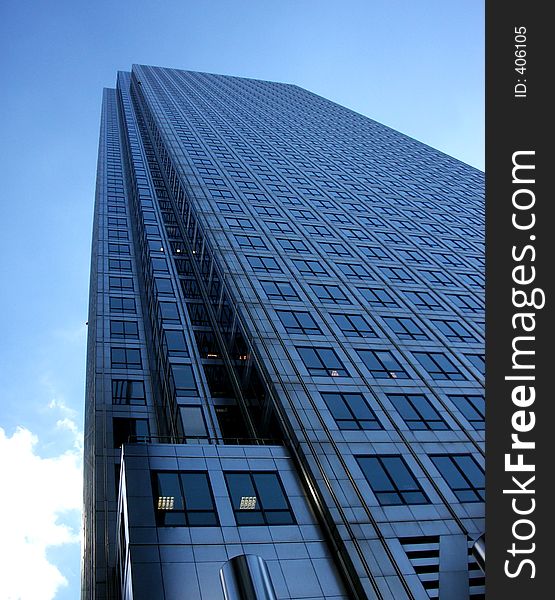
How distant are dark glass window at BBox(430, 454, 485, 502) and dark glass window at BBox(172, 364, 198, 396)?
64.4ft

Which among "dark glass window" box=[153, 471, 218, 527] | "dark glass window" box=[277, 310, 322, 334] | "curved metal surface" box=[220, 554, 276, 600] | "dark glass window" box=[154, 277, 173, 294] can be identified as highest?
"dark glass window" box=[154, 277, 173, 294]

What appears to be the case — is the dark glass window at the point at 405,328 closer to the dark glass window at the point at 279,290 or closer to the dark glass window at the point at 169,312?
the dark glass window at the point at 279,290

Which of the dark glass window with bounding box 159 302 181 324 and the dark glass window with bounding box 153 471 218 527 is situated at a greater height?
the dark glass window with bounding box 159 302 181 324

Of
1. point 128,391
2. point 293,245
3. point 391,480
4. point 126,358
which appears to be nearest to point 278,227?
point 293,245

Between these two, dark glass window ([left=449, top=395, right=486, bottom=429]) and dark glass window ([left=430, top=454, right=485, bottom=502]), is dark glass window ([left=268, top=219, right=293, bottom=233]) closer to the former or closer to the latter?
dark glass window ([left=449, top=395, right=486, bottom=429])

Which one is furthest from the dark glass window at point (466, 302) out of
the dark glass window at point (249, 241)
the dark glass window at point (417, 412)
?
the dark glass window at point (249, 241)

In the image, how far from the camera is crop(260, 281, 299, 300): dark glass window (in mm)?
47094

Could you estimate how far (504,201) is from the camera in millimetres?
16625

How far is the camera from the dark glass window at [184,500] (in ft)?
86.3

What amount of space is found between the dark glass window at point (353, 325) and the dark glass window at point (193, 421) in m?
11.8

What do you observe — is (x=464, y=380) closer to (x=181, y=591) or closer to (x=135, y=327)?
(x=181, y=591)

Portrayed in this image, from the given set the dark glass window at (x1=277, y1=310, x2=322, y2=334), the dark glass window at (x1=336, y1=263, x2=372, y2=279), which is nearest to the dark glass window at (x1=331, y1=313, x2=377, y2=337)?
the dark glass window at (x1=277, y1=310, x2=322, y2=334)

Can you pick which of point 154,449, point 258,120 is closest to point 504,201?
point 154,449

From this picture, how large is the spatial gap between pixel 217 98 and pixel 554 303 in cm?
12236
